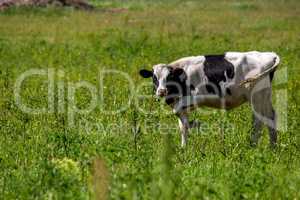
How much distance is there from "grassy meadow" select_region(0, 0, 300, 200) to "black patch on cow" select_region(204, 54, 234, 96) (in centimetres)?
56

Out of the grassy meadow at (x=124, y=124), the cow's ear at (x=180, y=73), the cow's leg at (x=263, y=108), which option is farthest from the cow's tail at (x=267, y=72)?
the cow's ear at (x=180, y=73)

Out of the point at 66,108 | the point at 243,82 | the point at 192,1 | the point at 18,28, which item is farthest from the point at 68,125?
the point at 192,1

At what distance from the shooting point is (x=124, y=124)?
33.9 feet

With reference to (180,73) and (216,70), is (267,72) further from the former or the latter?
(180,73)

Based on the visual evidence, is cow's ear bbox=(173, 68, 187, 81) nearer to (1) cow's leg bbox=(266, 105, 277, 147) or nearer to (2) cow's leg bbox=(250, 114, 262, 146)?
(2) cow's leg bbox=(250, 114, 262, 146)

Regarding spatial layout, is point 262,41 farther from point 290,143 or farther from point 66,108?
point 290,143

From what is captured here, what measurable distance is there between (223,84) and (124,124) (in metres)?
1.58

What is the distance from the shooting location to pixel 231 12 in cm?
3684

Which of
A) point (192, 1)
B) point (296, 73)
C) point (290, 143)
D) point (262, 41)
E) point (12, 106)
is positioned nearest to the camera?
point (290, 143)

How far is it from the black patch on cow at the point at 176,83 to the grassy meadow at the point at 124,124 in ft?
1.60

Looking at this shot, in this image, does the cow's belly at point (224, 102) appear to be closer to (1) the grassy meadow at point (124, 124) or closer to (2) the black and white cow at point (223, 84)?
(2) the black and white cow at point (223, 84)

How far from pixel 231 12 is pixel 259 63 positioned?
27.1 metres

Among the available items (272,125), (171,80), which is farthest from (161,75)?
(272,125)

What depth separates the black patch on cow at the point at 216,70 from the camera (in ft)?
33.3
